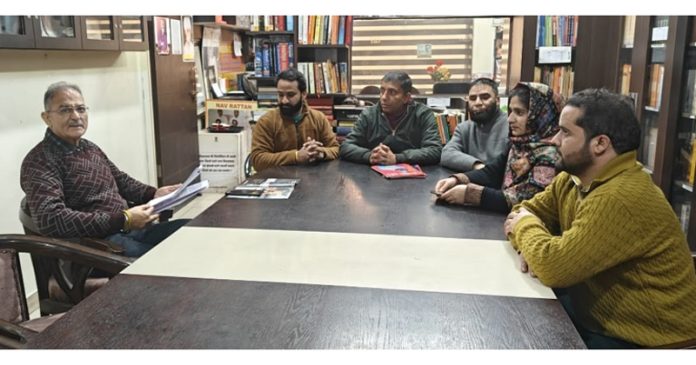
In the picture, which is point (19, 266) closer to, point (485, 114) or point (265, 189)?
point (265, 189)

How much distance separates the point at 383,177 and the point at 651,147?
1926 mm

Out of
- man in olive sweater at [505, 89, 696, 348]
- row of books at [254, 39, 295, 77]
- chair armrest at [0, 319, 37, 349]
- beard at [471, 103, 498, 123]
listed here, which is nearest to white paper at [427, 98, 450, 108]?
row of books at [254, 39, 295, 77]

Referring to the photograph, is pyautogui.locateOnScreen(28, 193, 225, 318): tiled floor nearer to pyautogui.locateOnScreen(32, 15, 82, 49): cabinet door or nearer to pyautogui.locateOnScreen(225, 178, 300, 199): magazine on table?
pyautogui.locateOnScreen(32, 15, 82, 49): cabinet door

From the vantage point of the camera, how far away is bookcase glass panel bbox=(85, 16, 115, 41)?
10.2 feet

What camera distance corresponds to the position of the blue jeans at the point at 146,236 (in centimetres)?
239

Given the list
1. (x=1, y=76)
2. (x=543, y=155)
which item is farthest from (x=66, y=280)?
(x=543, y=155)

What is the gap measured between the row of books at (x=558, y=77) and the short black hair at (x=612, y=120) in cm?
289

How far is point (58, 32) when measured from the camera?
9.18 ft

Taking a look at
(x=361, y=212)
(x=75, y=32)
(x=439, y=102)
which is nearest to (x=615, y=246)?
(x=361, y=212)

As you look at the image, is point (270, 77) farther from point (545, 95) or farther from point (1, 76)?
point (545, 95)

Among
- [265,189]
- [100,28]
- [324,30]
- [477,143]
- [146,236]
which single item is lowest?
[146,236]

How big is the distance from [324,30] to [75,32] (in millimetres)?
2231

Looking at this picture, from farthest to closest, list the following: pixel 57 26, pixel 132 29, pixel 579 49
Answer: pixel 579 49 → pixel 132 29 → pixel 57 26

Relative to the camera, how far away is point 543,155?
2080 millimetres
